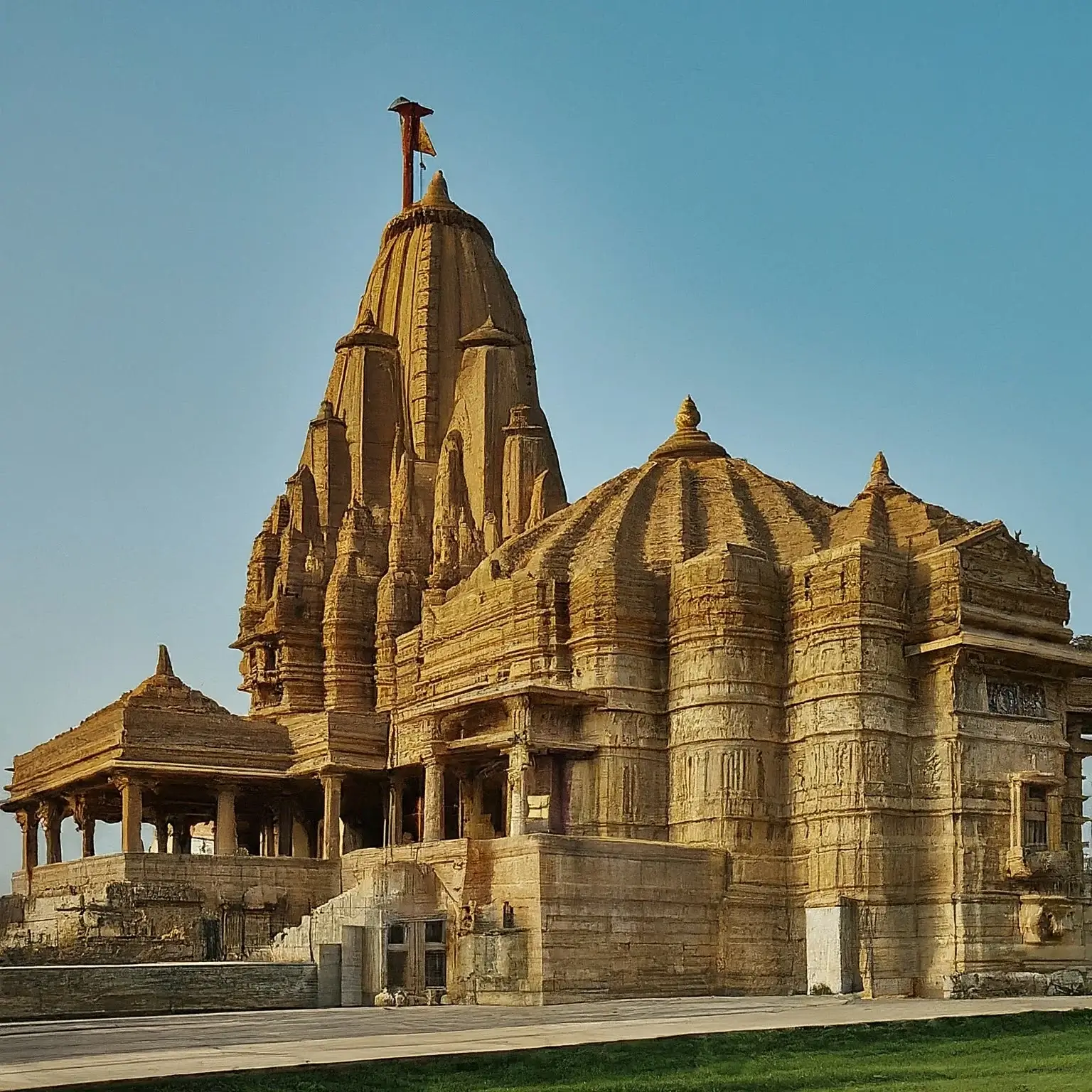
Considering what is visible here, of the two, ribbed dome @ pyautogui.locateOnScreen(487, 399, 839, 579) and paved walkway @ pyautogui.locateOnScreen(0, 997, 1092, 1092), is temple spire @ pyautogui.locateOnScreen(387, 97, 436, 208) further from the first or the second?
paved walkway @ pyautogui.locateOnScreen(0, 997, 1092, 1092)

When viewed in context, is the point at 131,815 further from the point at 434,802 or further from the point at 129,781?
the point at 434,802

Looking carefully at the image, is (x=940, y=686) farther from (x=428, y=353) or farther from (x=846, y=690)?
(x=428, y=353)

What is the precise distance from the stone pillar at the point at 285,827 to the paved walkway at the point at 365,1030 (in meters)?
19.5

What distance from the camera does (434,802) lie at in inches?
1843

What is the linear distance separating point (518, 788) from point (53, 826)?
1879 centimetres

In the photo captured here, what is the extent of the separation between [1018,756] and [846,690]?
162 inches

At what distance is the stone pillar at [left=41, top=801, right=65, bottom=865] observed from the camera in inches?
2147

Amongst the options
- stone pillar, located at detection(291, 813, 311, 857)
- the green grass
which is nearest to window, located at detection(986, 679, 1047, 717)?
the green grass

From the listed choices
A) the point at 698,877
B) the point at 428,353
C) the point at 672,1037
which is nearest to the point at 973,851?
the point at 698,877

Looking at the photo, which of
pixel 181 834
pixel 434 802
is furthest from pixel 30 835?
pixel 434 802

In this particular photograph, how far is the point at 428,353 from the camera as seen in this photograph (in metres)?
64.4

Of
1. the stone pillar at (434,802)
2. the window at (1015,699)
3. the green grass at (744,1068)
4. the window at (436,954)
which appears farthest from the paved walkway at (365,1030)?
the stone pillar at (434,802)

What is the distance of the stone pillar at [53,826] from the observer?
179 ft

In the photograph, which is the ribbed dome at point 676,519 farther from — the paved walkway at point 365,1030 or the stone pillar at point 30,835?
the stone pillar at point 30,835
